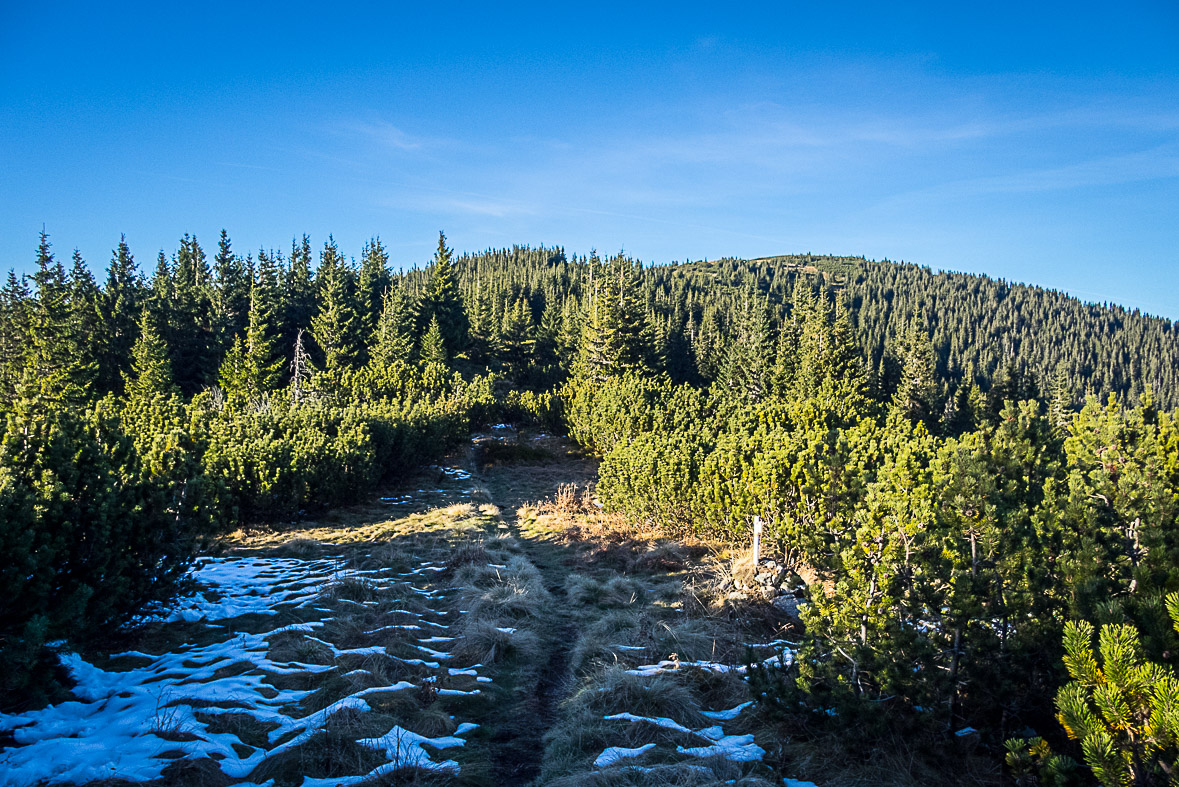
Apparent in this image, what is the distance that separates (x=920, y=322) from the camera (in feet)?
172

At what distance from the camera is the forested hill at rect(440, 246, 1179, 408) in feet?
235

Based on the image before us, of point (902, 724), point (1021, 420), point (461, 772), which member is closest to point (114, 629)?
point (461, 772)

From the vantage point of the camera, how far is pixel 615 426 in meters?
25.0

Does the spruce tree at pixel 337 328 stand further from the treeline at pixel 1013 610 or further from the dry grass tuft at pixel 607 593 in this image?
the treeline at pixel 1013 610

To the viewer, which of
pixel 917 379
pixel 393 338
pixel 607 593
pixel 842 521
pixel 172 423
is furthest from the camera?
pixel 917 379

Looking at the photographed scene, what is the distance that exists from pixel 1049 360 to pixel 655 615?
567ft

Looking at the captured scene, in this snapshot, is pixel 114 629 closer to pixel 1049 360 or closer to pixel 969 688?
pixel 969 688

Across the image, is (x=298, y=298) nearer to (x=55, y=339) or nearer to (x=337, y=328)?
(x=337, y=328)

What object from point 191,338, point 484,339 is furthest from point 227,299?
point 484,339

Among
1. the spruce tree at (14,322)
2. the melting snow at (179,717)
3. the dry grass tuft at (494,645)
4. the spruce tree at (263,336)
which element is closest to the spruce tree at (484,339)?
the spruce tree at (263,336)

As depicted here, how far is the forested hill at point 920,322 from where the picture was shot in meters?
71.8

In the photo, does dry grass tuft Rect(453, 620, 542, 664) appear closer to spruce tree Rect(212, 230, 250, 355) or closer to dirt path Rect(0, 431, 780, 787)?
dirt path Rect(0, 431, 780, 787)

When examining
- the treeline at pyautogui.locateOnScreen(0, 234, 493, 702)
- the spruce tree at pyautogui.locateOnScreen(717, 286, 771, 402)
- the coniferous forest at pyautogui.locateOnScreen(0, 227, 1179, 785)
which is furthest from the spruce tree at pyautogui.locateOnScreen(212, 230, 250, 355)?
the spruce tree at pyautogui.locateOnScreen(717, 286, 771, 402)

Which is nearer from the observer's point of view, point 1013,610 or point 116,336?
point 1013,610
